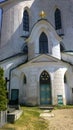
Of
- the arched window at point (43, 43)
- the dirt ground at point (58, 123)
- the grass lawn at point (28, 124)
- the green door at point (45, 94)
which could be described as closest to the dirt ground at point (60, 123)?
the dirt ground at point (58, 123)

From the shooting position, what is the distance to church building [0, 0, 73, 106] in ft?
72.0

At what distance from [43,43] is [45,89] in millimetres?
5021

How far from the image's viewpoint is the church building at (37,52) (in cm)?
2195

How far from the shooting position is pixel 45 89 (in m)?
22.0

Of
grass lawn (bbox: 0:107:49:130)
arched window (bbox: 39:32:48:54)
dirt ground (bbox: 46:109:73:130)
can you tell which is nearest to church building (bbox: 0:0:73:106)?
arched window (bbox: 39:32:48:54)

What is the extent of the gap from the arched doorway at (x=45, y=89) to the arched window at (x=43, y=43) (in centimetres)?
279

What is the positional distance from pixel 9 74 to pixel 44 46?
15.2 feet

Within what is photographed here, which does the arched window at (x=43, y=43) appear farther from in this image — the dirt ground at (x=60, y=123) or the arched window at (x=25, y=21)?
the dirt ground at (x=60, y=123)

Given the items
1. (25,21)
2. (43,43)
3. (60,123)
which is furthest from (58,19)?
(60,123)

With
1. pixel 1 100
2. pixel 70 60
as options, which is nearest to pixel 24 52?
pixel 70 60

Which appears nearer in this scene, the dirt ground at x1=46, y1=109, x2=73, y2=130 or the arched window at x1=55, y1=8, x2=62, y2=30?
the dirt ground at x1=46, y1=109, x2=73, y2=130

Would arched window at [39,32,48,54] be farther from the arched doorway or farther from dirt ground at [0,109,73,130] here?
dirt ground at [0,109,73,130]

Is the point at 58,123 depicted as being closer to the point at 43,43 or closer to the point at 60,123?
the point at 60,123

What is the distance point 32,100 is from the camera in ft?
71.1
